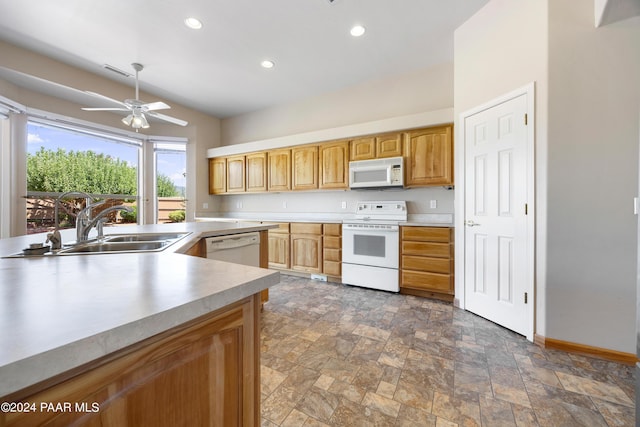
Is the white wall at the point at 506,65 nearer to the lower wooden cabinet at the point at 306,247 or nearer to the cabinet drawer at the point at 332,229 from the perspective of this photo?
the cabinet drawer at the point at 332,229

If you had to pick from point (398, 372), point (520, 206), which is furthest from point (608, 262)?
point (398, 372)

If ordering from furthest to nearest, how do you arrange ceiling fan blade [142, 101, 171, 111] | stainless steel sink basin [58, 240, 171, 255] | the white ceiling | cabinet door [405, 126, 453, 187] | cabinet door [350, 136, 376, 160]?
cabinet door [350, 136, 376, 160] → cabinet door [405, 126, 453, 187] → ceiling fan blade [142, 101, 171, 111] → the white ceiling → stainless steel sink basin [58, 240, 171, 255]

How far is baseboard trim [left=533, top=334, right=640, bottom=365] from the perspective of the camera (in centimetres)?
173

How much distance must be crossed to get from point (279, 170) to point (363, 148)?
148 cm

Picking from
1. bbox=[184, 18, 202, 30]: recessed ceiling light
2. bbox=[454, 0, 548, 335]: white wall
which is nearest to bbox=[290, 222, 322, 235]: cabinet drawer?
bbox=[454, 0, 548, 335]: white wall

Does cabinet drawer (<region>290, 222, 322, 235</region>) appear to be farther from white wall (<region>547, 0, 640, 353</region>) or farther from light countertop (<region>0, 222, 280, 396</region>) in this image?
light countertop (<region>0, 222, 280, 396</region>)

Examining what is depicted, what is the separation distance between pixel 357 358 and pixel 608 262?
185cm

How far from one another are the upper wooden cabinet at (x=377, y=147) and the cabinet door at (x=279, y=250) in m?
1.59

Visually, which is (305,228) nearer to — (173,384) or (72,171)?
(173,384)

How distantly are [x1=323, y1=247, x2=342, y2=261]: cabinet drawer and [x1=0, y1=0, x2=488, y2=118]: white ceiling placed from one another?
2.44 meters

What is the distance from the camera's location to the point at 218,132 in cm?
533

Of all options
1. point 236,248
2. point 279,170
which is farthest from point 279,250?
point 236,248

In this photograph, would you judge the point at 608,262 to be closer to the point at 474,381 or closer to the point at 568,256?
the point at 568,256

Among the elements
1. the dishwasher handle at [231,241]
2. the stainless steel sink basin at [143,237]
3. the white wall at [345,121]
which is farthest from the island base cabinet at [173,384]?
the white wall at [345,121]
